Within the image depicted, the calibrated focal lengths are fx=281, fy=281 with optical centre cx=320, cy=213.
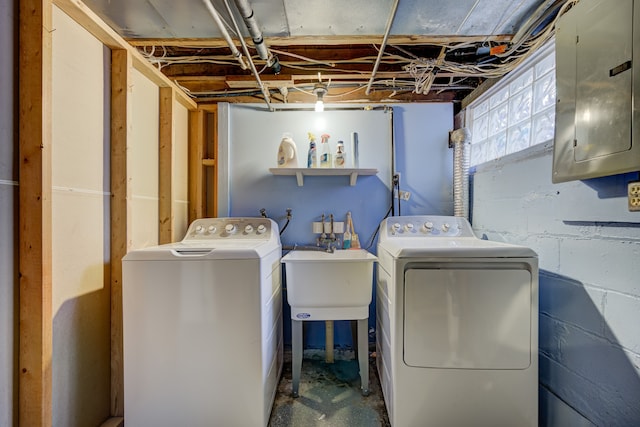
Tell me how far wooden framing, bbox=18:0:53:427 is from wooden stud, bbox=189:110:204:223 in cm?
124

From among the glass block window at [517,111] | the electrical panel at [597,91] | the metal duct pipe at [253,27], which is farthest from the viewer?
the glass block window at [517,111]

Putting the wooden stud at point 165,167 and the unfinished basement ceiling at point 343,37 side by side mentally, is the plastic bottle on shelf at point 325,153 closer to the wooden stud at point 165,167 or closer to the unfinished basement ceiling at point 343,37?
the unfinished basement ceiling at point 343,37

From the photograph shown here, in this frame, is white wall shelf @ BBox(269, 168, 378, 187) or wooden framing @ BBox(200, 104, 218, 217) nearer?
white wall shelf @ BBox(269, 168, 378, 187)

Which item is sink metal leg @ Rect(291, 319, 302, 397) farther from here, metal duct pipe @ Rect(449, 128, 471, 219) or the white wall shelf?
metal duct pipe @ Rect(449, 128, 471, 219)

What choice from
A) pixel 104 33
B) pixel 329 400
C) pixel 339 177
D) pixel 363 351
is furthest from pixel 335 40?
pixel 329 400

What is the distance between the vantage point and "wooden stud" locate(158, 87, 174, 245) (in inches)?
80.1

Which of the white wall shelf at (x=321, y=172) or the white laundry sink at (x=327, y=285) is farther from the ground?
the white wall shelf at (x=321, y=172)

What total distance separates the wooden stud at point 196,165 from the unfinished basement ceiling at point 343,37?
202 millimetres

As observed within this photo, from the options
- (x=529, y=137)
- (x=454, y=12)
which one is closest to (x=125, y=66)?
(x=454, y=12)

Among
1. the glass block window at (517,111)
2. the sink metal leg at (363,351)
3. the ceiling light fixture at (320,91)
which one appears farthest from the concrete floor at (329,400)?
the ceiling light fixture at (320,91)

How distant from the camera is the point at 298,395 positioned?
5.94 ft

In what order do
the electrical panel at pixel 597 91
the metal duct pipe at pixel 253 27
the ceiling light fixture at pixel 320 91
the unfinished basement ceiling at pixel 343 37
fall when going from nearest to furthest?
1. the electrical panel at pixel 597 91
2. the metal duct pipe at pixel 253 27
3. the unfinished basement ceiling at pixel 343 37
4. the ceiling light fixture at pixel 320 91

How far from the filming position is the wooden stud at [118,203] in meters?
1.57

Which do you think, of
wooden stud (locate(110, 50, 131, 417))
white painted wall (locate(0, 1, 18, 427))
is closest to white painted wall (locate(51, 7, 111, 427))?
wooden stud (locate(110, 50, 131, 417))
